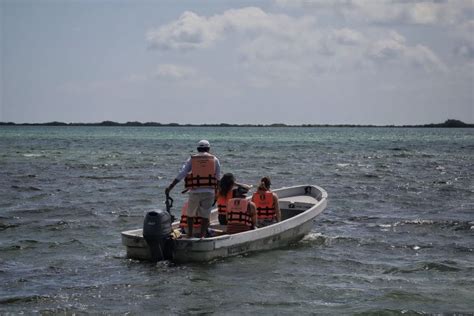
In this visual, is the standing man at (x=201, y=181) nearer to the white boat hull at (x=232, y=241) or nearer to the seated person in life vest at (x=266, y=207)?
the white boat hull at (x=232, y=241)

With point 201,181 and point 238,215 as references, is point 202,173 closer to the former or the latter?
point 201,181

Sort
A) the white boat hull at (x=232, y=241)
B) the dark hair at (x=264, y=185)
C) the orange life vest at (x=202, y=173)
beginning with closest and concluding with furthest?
1. the white boat hull at (x=232, y=241)
2. the orange life vest at (x=202, y=173)
3. the dark hair at (x=264, y=185)

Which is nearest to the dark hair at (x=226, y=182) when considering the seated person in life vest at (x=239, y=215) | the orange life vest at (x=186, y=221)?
the seated person in life vest at (x=239, y=215)

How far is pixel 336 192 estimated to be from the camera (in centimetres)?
2584

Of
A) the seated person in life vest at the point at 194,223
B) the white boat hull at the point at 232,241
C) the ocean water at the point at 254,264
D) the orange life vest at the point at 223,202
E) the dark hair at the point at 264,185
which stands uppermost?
the dark hair at the point at 264,185

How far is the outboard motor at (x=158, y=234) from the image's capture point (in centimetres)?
1212

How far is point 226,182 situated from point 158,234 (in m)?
1.99

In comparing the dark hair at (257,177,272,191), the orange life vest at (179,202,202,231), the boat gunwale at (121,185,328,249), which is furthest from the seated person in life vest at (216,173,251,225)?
the boat gunwale at (121,185,328,249)

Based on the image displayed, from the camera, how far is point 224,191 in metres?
13.9

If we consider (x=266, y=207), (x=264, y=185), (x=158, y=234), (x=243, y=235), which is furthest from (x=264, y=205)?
(x=158, y=234)

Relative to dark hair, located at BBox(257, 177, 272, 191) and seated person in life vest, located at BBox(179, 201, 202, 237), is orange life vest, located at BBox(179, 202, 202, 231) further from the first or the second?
dark hair, located at BBox(257, 177, 272, 191)

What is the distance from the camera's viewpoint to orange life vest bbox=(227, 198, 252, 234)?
13.4m

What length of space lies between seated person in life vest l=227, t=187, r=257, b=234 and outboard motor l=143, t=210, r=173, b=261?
146 cm

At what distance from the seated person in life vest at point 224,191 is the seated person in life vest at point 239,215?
7.6 inches
